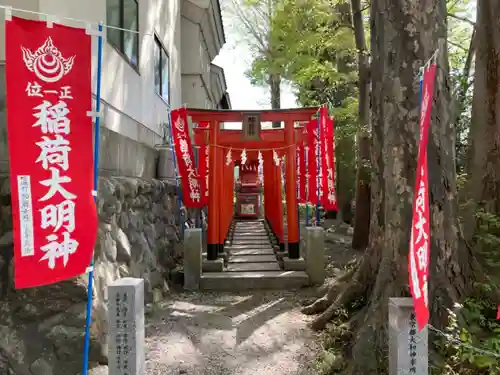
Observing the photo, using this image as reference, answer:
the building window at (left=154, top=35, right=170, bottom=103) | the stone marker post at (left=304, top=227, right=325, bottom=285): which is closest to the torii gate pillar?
the stone marker post at (left=304, top=227, right=325, bottom=285)

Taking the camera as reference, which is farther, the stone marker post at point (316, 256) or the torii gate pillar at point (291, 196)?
the torii gate pillar at point (291, 196)

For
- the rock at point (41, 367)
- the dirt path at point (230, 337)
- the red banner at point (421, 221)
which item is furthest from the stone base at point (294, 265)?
the red banner at point (421, 221)

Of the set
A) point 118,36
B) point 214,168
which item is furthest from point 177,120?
point 118,36

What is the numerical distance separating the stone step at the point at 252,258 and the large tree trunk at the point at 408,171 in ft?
18.7

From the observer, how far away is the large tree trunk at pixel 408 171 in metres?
4.63

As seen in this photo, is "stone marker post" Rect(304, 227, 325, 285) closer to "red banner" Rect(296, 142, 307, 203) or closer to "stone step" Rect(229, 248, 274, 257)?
"red banner" Rect(296, 142, 307, 203)

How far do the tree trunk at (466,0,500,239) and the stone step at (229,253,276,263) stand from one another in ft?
17.6

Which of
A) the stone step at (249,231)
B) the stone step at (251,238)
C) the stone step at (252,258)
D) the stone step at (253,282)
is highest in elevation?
the stone step at (249,231)

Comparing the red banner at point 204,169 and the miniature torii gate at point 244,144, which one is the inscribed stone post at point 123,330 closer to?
the miniature torii gate at point 244,144

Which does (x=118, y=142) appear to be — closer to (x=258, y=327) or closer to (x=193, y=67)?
(x=258, y=327)

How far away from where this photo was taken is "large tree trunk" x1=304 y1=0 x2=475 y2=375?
4.63m

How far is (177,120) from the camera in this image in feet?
31.4

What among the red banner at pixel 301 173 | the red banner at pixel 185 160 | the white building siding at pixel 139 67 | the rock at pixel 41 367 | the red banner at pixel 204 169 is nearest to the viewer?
the rock at pixel 41 367

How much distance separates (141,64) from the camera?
920 cm
